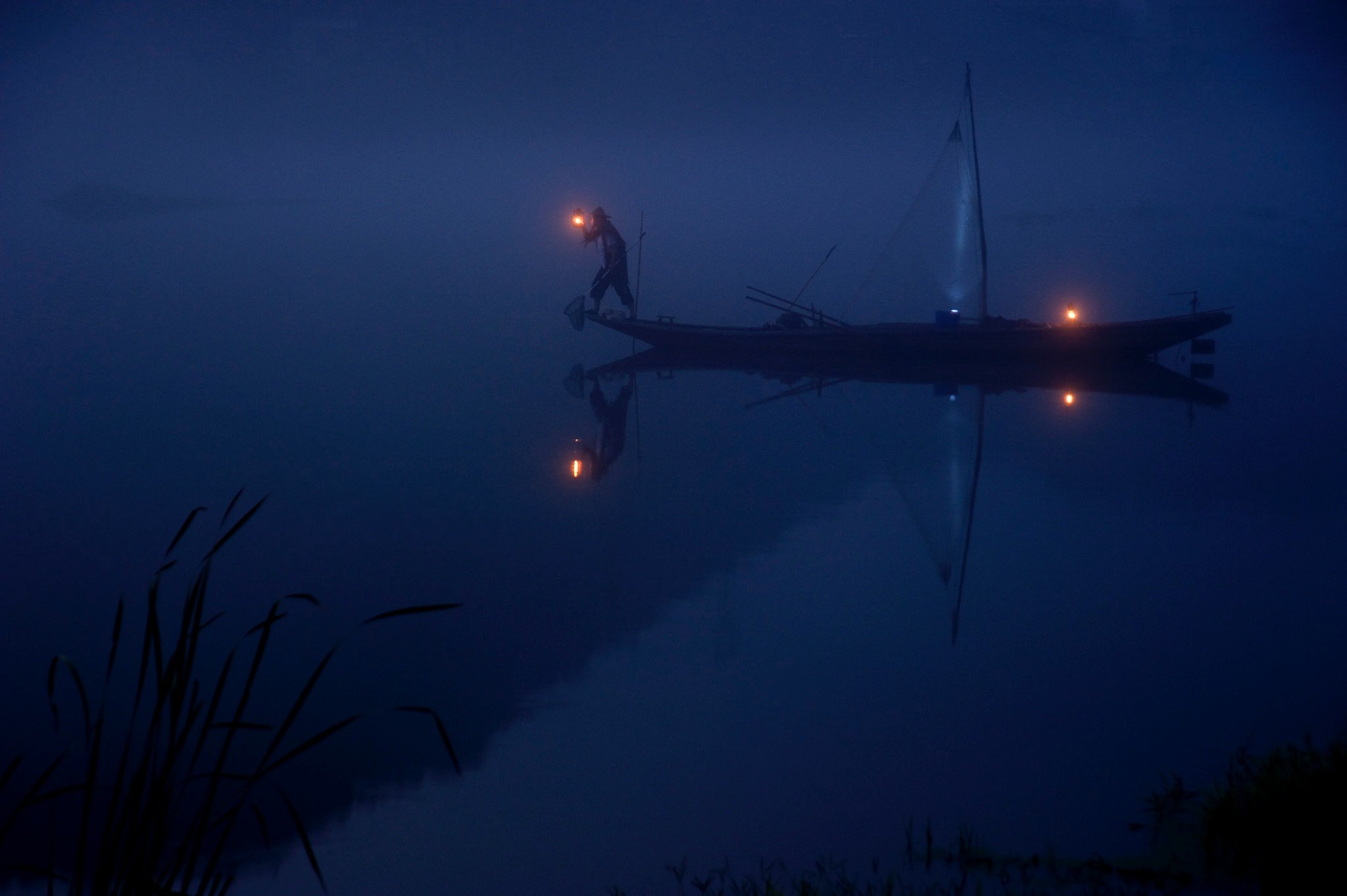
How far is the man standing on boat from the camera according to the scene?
13.7m

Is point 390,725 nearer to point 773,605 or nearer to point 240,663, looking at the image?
point 240,663

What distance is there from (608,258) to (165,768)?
1312cm

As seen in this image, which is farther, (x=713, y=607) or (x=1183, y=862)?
(x=713, y=607)

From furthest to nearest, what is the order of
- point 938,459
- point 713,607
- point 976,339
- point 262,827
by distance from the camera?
point 976,339 → point 938,459 → point 713,607 → point 262,827

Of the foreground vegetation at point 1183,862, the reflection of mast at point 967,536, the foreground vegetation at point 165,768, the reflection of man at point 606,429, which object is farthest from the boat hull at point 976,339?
the foreground vegetation at point 1183,862

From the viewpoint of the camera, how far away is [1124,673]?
11.5 ft

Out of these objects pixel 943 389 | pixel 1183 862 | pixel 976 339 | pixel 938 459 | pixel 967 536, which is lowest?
pixel 1183 862

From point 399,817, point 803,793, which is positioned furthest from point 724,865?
point 399,817

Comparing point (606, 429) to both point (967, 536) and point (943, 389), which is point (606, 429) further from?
point (943, 389)

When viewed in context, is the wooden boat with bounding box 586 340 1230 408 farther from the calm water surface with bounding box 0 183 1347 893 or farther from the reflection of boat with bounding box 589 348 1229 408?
the calm water surface with bounding box 0 183 1347 893

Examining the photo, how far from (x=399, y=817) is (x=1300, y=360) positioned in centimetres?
1222

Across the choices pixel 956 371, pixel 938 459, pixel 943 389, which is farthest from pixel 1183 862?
pixel 956 371

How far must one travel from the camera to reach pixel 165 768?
4.34ft

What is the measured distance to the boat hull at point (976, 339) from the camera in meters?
12.1
